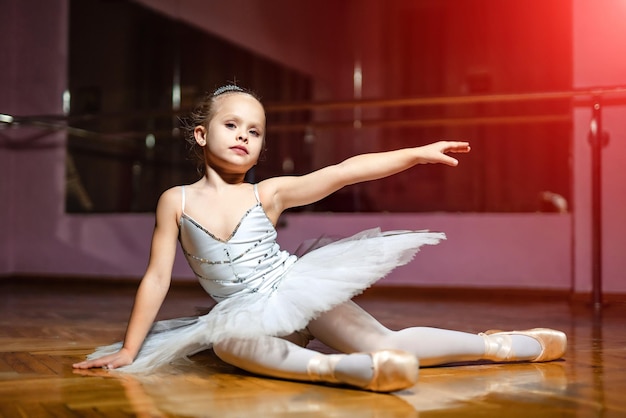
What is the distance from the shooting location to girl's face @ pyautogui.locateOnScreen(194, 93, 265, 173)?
65.0 inches

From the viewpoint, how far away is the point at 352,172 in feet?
5.18

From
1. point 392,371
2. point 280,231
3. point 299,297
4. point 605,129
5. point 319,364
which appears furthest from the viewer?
point 280,231

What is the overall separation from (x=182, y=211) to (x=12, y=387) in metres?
0.50

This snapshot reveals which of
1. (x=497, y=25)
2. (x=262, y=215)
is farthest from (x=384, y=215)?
(x=262, y=215)

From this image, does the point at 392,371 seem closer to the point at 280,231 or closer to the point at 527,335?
the point at 527,335

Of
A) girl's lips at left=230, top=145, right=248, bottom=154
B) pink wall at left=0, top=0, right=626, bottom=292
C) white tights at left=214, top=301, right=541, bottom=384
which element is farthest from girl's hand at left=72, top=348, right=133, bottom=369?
pink wall at left=0, top=0, right=626, bottom=292

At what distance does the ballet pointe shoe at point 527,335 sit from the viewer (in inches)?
61.4

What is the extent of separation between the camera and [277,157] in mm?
4621

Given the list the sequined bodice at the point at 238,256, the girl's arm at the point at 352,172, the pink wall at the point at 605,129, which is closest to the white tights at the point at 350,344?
the sequined bodice at the point at 238,256

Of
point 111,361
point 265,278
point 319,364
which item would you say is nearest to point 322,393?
point 319,364

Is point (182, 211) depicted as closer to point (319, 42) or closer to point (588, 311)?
point (588, 311)

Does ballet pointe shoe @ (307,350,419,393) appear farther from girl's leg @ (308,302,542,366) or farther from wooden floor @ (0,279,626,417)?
girl's leg @ (308,302,542,366)

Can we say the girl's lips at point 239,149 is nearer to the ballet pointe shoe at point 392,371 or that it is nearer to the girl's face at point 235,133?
the girl's face at point 235,133

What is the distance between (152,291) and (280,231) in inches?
91.4
